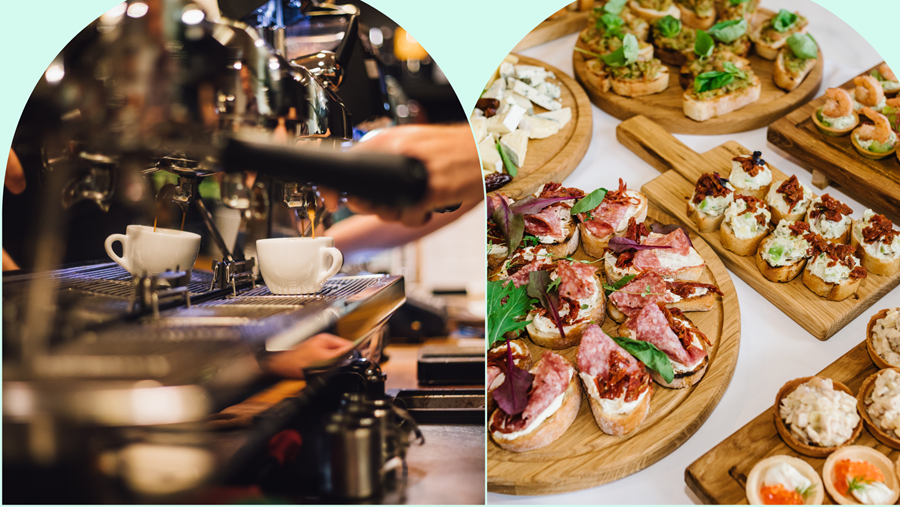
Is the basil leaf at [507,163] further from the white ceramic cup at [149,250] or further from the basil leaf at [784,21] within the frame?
the basil leaf at [784,21]

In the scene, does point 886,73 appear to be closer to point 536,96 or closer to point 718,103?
point 718,103

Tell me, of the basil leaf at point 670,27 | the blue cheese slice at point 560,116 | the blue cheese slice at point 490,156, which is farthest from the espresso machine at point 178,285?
the basil leaf at point 670,27

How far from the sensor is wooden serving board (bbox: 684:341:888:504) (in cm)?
145

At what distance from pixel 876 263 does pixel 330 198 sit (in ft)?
6.28

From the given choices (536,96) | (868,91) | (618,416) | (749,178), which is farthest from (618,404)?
(868,91)

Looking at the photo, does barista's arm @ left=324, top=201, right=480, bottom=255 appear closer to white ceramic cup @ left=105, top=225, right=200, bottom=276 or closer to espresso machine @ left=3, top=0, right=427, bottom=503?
espresso machine @ left=3, top=0, right=427, bottom=503

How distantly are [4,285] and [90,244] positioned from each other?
187 mm

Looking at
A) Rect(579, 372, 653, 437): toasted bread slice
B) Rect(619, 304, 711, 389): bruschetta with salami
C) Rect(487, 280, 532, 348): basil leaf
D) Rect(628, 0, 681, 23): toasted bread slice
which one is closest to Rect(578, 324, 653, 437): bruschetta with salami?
Rect(579, 372, 653, 437): toasted bread slice

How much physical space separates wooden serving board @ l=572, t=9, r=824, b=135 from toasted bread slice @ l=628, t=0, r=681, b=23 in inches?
18.5

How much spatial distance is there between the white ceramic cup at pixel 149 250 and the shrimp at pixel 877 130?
8.56ft

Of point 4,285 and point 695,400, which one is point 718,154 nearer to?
point 695,400

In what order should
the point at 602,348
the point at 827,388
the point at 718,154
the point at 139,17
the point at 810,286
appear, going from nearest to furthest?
the point at 139,17
the point at 827,388
the point at 602,348
the point at 810,286
the point at 718,154

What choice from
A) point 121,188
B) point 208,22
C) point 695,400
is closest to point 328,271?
point 121,188

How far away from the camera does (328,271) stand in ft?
4.01
